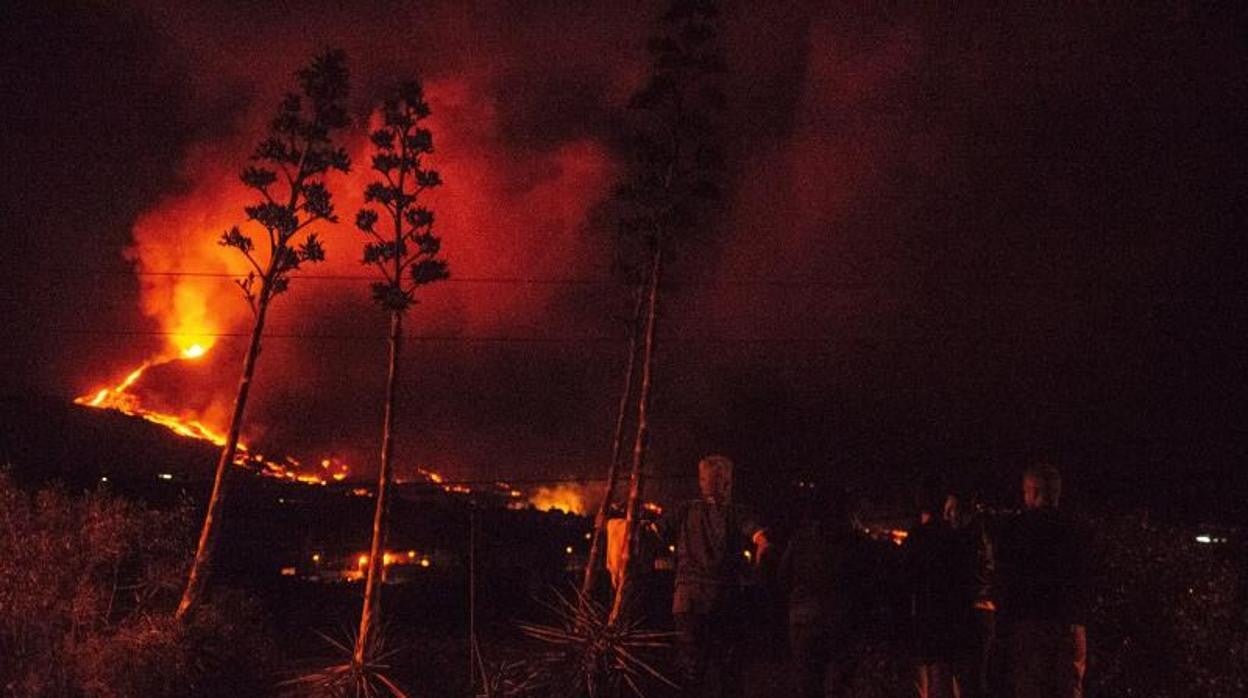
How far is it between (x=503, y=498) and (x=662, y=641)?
89975 mm

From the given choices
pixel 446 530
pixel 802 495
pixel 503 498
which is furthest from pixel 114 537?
pixel 503 498

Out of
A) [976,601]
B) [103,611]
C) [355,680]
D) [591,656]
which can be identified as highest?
[976,601]

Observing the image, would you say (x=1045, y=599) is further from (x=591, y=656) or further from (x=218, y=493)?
(x=218, y=493)

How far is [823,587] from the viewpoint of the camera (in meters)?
6.67

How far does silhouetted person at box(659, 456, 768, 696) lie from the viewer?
6.93 meters

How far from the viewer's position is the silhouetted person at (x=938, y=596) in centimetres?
708

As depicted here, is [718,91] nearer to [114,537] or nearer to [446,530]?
[114,537]

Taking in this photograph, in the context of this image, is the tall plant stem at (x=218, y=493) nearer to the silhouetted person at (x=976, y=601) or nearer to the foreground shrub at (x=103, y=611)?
the foreground shrub at (x=103, y=611)

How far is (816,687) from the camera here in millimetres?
6738

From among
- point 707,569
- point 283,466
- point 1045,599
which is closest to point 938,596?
point 1045,599

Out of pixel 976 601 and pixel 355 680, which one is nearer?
pixel 976 601

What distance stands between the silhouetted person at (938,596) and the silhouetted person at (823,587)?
0.51 metres

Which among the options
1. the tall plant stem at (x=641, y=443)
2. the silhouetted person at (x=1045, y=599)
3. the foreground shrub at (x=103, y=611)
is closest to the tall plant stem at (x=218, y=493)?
the foreground shrub at (x=103, y=611)

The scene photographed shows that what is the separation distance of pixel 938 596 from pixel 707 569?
1.71 metres
